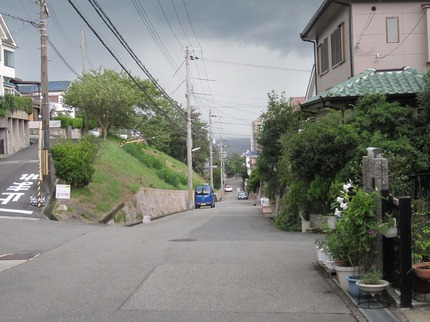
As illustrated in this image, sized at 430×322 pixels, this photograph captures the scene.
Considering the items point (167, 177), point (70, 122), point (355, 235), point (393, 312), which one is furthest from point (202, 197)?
point (393, 312)

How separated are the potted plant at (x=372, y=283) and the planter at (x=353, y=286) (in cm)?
28

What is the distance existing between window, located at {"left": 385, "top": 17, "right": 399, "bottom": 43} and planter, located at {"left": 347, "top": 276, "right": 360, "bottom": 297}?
592 inches

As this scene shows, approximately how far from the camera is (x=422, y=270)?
7309 mm

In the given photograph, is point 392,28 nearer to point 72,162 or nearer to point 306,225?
point 306,225

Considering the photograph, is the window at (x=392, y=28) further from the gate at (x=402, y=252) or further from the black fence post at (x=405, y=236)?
the black fence post at (x=405, y=236)

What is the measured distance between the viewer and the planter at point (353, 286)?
8.12 m

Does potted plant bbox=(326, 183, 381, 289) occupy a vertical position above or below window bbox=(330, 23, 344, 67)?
below

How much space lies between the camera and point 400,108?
51.3 feet

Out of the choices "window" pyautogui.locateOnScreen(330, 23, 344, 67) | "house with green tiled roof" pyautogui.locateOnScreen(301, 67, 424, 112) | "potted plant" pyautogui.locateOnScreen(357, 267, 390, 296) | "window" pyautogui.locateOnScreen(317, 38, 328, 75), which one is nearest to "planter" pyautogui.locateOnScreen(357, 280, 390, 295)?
"potted plant" pyautogui.locateOnScreen(357, 267, 390, 296)

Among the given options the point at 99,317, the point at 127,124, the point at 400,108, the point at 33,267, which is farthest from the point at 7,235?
the point at 127,124

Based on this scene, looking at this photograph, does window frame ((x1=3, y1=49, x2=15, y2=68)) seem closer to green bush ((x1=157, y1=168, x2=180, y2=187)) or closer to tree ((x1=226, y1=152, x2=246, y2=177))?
green bush ((x1=157, y1=168, x2=180, y2=187))

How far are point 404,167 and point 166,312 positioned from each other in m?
8.12

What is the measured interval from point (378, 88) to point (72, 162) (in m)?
16.1

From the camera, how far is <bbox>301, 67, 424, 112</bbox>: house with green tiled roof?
674 inches
